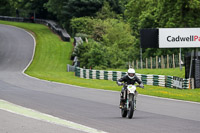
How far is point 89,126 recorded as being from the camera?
11742 mm

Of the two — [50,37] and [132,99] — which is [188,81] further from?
[50,37]

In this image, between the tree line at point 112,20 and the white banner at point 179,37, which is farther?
the tree line at point 112,20

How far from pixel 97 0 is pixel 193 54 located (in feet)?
167

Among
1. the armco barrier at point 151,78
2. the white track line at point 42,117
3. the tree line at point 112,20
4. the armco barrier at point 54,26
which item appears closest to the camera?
the white track line at point 42,117

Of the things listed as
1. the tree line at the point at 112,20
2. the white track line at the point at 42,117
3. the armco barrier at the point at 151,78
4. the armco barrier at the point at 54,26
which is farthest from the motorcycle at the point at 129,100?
the armco barrier at the point at 54,26

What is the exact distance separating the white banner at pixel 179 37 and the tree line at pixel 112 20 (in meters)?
9.47

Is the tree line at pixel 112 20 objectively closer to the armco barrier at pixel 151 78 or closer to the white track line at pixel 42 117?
the armco barrier at pixel 151 78

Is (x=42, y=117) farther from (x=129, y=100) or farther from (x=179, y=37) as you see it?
(x=179, y=37)

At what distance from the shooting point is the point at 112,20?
250ft

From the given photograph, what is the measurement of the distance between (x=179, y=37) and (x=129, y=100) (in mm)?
23250

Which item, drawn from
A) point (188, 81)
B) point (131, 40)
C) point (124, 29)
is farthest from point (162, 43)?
point (124, 29)

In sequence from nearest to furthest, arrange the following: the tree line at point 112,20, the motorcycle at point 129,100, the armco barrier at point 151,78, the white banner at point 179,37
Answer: the motorcycle at point 129,100 → the armco barrier at point 151,78 → the white banner at point 179,37 → the tree line at point 112,20

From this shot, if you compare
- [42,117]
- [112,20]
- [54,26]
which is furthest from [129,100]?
[54,26]

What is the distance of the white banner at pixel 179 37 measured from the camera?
3556 cm
